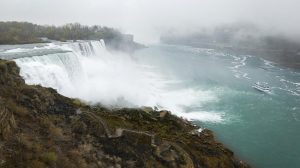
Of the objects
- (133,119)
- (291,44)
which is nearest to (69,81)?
(133,119)

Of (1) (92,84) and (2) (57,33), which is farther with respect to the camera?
(2) (57,33)

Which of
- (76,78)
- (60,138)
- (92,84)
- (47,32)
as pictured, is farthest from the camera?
(47,32)

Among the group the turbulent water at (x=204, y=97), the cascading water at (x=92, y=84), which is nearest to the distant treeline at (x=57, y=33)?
the turbulent water at (x=204, y=97)

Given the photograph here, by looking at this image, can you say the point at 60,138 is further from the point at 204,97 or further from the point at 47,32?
the point at 47,32

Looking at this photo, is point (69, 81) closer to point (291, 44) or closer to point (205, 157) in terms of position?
point (205, 157)

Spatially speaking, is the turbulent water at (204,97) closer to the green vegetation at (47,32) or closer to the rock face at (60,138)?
the rock face at (60,138)

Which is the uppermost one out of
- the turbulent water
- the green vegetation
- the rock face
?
the green vegetation

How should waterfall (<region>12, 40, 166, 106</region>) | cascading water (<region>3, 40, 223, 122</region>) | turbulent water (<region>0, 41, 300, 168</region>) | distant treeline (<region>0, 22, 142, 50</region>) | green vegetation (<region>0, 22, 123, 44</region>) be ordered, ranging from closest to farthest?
waterfall (<region>12, 40, 166, 106</region>) → turbulent water (<region>0, 41, 300, 168</region>) → cascading water (<region>3, 40, 223, 122</region>) → green vegetation (<region>0, 22, 123, 44</region>) → distant treeline (<region>0, 22, 142, 50</region>)

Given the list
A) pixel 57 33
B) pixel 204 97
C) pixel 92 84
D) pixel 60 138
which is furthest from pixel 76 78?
pixel 57 33

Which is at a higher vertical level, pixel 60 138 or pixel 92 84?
pixel 60 138

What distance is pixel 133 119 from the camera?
94.8 feet

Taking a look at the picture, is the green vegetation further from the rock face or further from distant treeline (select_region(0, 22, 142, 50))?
the rock face

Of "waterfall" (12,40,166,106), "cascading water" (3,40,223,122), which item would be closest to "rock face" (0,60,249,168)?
"waterfall" (12,40,166,106)

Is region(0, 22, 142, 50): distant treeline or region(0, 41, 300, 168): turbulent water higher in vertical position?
region(0, 22, 142, 50): distant treeline
